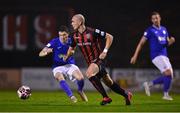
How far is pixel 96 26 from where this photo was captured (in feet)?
68.4

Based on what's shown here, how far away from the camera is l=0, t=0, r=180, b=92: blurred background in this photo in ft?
68.4

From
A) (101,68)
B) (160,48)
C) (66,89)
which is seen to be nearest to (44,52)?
(66,89)

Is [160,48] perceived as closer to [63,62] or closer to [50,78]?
[63,62]

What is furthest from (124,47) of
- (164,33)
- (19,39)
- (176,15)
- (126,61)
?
(164,33)

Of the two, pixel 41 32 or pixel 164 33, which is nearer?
pixel 164 33

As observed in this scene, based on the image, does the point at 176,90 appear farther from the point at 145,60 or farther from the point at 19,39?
the point at 19,39

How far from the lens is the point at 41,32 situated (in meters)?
21.0

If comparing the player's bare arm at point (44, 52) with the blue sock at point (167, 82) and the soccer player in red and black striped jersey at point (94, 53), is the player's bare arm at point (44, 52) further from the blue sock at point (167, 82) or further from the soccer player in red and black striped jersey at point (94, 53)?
the blue sock at point (167, 82)

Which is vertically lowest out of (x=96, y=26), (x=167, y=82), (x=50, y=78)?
(x=50, y=78)

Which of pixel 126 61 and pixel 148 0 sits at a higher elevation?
pixel 148 0

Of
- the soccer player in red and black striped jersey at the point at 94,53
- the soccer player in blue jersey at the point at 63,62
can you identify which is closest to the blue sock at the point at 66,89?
the soccer player in blue jersey at the point at 63,62

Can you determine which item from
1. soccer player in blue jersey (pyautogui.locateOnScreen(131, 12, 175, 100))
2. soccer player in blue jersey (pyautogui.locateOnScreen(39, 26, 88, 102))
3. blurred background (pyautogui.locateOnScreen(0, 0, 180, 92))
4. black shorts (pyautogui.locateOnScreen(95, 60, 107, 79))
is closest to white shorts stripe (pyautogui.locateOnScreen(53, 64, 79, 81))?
soccer player in blue jersey (pyautogui.locateOnScreen(39, 26, 88, 102))

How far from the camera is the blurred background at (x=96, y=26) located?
68.4ft

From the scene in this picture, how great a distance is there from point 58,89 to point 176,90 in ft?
11.2
